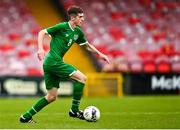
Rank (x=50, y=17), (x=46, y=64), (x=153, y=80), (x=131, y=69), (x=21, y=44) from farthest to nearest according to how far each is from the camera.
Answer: (x=50, y=17), (x=21, y=44), (x=131, y=69), (x=153, y=80), (x=46, y=64)

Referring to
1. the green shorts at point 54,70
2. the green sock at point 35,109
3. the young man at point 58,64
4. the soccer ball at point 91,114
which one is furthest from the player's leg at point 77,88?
the green sock at point 35,109

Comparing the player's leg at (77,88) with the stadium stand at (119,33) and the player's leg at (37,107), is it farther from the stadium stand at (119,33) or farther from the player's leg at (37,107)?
the stadium stand at (119,33)

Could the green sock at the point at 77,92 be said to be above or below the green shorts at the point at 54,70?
below

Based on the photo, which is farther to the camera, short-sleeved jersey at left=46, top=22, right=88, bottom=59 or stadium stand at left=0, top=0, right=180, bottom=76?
stadium stand at left=0, top=0, right=180, bottom=76

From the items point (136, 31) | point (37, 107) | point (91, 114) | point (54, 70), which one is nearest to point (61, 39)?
point (54, 70)

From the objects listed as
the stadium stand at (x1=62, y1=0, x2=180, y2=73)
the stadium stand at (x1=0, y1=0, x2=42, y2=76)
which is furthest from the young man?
the stadium stand at (x1=62, y1=0, x2=180, y2=73)

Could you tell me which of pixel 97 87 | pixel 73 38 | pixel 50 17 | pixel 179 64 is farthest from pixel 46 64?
pixel 50 17

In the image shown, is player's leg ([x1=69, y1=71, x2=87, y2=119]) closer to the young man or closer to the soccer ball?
the young man

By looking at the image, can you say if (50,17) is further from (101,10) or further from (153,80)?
(153,80)

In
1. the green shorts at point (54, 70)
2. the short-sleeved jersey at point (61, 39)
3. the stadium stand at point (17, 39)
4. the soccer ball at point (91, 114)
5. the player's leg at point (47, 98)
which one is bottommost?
the soccer ball at point (91, 114)

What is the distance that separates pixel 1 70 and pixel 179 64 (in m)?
7.47

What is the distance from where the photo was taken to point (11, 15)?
2764 cm

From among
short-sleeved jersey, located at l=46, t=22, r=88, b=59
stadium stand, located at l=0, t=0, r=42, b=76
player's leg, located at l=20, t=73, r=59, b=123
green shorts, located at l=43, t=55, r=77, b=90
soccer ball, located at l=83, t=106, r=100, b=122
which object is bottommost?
soccer ball, located at l=83, t=106, r=100, b=122

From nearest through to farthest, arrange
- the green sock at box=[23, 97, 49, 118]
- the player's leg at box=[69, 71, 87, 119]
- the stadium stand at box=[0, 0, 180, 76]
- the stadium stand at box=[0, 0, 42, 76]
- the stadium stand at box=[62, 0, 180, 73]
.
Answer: the green sock at box=[23, 97, 49, 118]
the player's leg at box=[69, 71, 87, 119]
the stadium stand at box=[0, 0, 42, 76]
the stadium stand at box=[0, 0, 180, 76]
the stadium stand at box=[62, 0, 180, 73]
